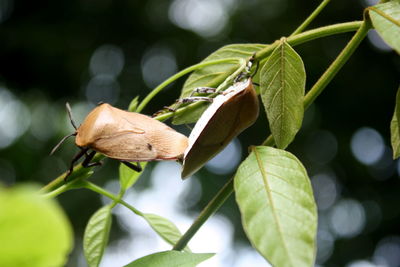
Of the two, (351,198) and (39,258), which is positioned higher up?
(39,258)

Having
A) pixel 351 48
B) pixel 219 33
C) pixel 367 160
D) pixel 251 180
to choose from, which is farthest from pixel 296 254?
pixel 367 160

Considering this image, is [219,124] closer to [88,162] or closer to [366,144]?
[88,162]

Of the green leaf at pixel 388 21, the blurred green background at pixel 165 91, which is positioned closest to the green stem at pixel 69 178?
the green leaf at pixel 388 21

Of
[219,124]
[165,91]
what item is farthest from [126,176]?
[165,91]

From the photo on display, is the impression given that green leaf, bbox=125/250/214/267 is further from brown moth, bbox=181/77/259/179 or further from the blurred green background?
the blurred green background

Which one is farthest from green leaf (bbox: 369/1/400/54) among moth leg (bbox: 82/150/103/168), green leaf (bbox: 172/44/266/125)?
moth leg (bbox: 82/150/103/168)

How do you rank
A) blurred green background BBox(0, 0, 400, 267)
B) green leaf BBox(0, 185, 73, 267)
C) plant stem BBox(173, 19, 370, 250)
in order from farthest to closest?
blurred green background BBox(0, 0, 400, 267), plant stem BBox(173, 19, 370, 250), green leaf BBox(0, 185, 73, 267)

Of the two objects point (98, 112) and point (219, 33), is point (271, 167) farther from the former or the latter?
point (219, 33)
